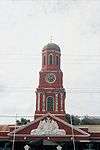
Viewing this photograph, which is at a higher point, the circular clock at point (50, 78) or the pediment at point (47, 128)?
the circular clock at point (50, 78)

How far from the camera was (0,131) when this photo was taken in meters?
49.8

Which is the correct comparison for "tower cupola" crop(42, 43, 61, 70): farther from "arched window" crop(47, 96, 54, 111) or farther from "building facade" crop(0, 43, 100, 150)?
"arched window" crop(47, 96, 54, 111)

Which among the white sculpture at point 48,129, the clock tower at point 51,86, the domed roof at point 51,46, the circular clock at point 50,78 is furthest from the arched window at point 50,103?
the domed roof at point 51,46

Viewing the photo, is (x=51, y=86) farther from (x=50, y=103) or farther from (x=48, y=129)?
(x=48, y=129)

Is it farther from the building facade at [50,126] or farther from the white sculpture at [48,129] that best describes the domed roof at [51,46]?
the white sculpture at [48,129]

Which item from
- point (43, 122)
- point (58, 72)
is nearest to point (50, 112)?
point (43, 122)

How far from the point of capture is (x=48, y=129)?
160ft

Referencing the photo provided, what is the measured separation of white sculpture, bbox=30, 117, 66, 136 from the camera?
160 feet

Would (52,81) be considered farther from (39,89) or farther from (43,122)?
(43,122)

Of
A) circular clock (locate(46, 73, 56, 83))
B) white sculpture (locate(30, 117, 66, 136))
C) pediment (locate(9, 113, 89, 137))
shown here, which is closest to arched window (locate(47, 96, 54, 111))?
pediment (locate(9, 113, 89, 137))

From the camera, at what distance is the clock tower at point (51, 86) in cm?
4997

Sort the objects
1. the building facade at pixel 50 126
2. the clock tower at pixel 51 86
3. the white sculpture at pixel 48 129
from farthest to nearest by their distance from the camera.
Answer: the clock tower at pixel 51 86 < the white sculpture at pixel 48 129 < the building facade at pixel 50 126

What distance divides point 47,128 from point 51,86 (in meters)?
4.97

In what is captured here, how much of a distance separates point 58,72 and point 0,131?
9.48 meters
